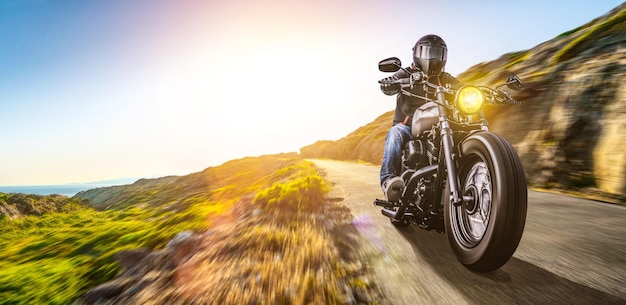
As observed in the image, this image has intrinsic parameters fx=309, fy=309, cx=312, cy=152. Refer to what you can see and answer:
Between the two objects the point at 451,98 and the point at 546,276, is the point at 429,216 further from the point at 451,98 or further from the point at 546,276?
the point at 451,98

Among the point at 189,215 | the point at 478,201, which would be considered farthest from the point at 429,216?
the point at 189,215

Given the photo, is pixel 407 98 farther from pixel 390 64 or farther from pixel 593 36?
pixel 593 36

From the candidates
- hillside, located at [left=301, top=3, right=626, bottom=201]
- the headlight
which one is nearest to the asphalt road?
the headlight

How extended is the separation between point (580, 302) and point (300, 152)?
125 m

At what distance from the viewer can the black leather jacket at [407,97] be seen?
393 cm

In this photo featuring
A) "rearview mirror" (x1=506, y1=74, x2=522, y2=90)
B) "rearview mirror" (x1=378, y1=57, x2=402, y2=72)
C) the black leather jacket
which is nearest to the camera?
"rearview mirror" (x1=378, y1=57, x2=402, y2=72)

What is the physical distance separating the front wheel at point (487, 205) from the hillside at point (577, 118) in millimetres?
5668

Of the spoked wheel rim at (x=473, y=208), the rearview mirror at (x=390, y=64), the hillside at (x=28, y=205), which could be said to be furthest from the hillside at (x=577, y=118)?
the hillside at (x=28, y=205)

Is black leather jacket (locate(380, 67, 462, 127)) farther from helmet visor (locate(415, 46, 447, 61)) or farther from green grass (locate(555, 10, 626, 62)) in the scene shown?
green grass (locate(555, 10, 626, 62))

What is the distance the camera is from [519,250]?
300 cm

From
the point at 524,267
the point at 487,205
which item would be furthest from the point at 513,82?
the point at 524,267

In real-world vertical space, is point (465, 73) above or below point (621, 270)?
above

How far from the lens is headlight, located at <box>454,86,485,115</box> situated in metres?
2.79

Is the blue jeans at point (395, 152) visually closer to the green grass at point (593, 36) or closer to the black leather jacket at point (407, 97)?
the black leather jacket at point (407, 97)
